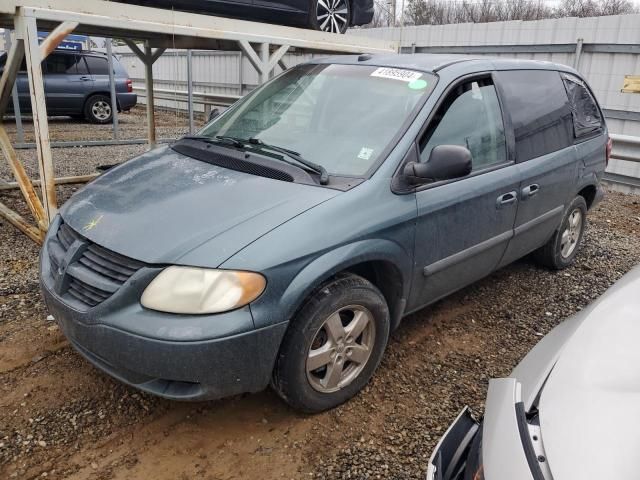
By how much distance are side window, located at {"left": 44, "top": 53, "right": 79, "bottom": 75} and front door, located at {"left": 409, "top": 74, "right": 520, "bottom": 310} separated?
41.8 feet

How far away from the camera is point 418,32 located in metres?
10.5

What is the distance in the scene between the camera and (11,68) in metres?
4.48

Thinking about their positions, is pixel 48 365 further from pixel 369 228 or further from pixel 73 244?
pixel 369 228

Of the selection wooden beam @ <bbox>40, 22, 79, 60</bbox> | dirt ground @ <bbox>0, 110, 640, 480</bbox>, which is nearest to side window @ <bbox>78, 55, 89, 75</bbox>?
wooden beam @ <bbox>40, 22, 79, 60</bbox>

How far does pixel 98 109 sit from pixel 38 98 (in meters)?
11.0

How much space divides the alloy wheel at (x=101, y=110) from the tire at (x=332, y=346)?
1328cm

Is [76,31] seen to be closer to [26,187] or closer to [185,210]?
[26,187]

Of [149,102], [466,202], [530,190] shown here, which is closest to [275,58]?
[149,102]

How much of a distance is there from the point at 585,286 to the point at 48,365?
4.04 metres

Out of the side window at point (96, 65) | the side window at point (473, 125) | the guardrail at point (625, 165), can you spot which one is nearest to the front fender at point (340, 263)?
the side window at point (473, 125)

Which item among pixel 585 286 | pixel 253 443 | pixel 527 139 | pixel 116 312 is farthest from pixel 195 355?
pixel 585 286

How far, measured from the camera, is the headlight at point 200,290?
2.11 meters

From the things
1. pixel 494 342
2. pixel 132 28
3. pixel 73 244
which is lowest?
pixel 494 342

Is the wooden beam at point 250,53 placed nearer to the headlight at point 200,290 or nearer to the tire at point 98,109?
the headlight at point 200,290
